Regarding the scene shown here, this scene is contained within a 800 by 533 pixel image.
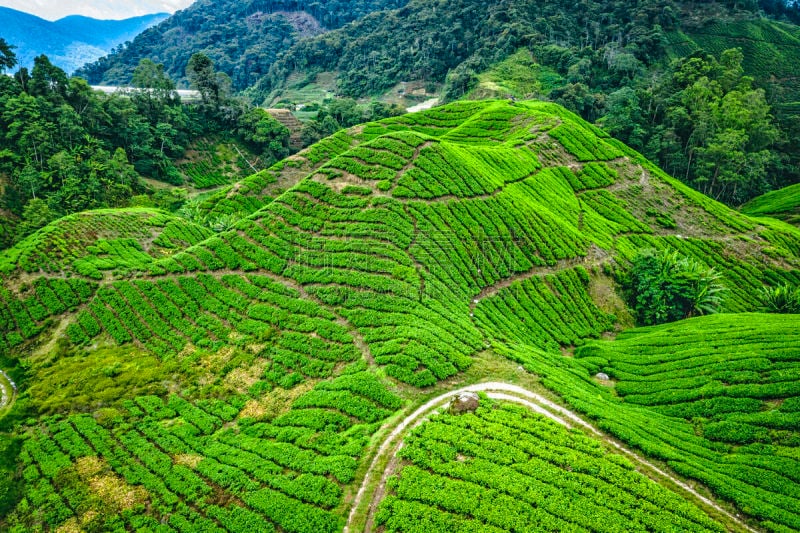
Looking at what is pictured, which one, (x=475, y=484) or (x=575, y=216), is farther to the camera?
(x=575, y=216)

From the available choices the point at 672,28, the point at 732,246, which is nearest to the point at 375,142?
the point at 732,246

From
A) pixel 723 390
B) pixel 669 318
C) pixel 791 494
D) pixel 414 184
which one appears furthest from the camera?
pixel 414 184

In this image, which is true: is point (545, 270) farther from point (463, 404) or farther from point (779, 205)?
point (779, 205)

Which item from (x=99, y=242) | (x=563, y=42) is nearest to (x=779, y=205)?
(x=563, y=42)

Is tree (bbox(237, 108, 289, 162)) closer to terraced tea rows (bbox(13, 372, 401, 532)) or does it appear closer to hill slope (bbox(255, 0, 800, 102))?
hill slope (bbox(255, 0, 800, 102))

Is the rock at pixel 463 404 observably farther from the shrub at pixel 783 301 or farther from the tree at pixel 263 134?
the tree at pixel 263 134

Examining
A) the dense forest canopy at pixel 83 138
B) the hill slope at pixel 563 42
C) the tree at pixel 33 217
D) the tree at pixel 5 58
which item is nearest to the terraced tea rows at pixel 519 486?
the tree at pixel 33 217

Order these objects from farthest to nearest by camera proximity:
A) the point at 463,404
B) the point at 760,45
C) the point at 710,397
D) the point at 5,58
Answer: the point at 760,45 → the point at 5,58 → the point at 710,397 → the point at 463,404

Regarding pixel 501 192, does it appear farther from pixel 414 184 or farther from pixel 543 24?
pixel 543 24
